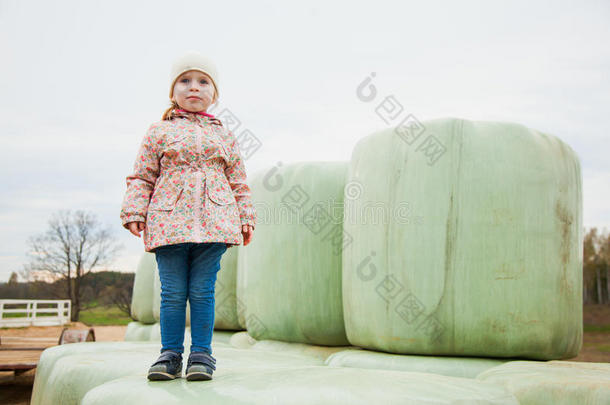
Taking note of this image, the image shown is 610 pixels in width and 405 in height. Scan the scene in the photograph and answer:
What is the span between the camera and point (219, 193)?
1.44m

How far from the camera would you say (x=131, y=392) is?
1198 mm

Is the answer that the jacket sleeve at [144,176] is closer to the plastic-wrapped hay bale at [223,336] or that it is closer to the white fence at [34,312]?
the plastic-wrapped hay bale at [223,336]

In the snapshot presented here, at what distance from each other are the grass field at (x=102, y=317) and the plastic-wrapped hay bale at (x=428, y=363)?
14253 millimetres

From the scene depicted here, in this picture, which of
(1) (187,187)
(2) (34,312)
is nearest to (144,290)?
(1) (187,187)

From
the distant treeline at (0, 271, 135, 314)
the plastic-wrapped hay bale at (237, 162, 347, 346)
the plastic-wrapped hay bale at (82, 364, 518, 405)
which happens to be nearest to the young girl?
the plastic-wrapped hay bale at (82, 364, 518, 405)

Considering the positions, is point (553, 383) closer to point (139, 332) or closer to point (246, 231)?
point (246, 231)

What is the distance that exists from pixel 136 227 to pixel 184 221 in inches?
5.7

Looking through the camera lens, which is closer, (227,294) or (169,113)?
(169,113)

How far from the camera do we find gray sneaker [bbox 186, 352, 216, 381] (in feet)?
4.31

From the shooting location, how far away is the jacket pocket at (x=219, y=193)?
1.42m

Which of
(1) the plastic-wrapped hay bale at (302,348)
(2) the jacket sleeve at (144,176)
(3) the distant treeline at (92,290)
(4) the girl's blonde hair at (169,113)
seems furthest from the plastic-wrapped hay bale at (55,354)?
(3) the distant treeline at (92,290)

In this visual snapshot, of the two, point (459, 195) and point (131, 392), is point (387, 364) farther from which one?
point (131, 392)

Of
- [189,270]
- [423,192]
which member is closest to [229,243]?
[189,270]

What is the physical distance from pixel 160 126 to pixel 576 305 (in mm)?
1423
